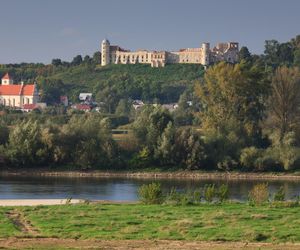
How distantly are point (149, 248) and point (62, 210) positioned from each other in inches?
250

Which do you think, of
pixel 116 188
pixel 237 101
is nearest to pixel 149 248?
pixel 116 188

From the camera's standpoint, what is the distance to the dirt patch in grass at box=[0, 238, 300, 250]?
59.0 ft

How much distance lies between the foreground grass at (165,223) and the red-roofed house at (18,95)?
97344 millimetres

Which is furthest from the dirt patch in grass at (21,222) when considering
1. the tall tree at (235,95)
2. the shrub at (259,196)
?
the tall tree at (235,95)

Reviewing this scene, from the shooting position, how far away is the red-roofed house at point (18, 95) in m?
121

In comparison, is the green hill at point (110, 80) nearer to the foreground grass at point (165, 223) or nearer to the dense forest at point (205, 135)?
the dense forest at point (205, 135)

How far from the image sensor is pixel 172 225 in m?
20.4

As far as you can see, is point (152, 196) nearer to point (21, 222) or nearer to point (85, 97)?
point (21, 222)

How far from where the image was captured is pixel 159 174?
50.0 m

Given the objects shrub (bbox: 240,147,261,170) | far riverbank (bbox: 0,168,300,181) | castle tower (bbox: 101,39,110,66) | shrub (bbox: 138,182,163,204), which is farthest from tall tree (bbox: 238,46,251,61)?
shrub (bbox: 138,182,163,204)

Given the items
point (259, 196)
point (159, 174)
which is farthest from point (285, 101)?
point (259, 196)

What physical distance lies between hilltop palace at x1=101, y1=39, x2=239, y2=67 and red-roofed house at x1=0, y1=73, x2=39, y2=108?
26.3 meters

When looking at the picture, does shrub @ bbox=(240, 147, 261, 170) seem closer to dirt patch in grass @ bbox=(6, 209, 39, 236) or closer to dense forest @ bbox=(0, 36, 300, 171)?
dense forest @ bbox=(0, 36, 300, 171)

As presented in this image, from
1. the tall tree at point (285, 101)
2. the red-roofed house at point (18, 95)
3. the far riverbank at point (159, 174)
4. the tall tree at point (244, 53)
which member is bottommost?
the far riverbank at point (159, 174)
